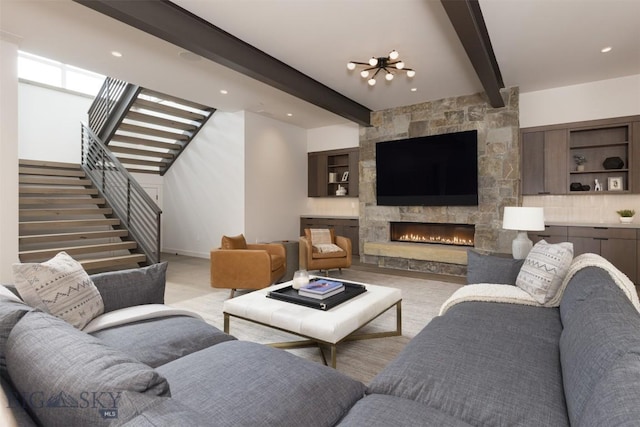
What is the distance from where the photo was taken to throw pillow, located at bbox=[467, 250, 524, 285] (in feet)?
8.76

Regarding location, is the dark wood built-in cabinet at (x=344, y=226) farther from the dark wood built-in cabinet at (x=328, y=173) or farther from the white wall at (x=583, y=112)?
the white wall at (x=583, y=112)

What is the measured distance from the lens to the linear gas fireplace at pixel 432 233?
5754 mm

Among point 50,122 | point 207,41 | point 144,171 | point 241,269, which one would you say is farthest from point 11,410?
point 50,122

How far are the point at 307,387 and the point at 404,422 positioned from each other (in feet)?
1.20

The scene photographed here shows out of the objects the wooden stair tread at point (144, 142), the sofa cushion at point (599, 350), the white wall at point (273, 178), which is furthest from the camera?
the white wall at point (273, 178)

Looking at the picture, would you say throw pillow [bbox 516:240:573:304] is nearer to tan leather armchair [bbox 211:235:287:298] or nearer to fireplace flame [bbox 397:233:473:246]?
tan leather armchair [bbox 211:235:287:298]

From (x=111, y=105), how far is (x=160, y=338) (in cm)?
581

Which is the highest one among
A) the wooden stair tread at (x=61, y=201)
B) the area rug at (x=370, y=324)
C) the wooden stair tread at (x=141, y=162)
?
the wooden stair tread at (x=141, y=162)

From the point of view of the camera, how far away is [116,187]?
5.98 meters

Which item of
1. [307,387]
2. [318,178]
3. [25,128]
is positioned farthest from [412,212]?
[25,128]

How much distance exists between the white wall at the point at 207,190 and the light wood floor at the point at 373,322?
0.69 meters

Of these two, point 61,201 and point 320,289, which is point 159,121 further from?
point 320,289

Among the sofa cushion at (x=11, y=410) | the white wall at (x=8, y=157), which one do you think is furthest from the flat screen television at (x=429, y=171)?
the sofa cushion at (x=11, y=410)

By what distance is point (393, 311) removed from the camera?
3465mm
